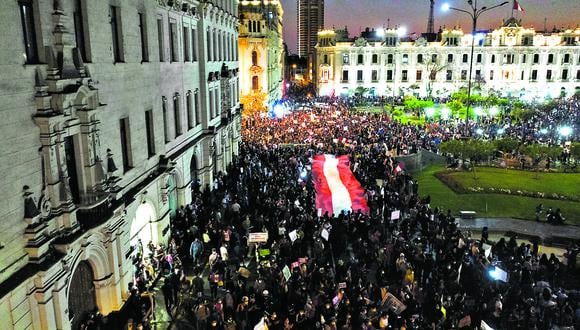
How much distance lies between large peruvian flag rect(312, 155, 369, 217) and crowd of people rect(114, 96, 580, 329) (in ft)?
4.75

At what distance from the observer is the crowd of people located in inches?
586

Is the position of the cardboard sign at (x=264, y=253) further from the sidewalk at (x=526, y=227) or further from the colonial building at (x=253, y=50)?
the colonial building at (x=253, y=50)

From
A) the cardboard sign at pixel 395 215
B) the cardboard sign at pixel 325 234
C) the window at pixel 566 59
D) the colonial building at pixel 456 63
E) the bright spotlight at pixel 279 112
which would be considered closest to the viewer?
the cardboard sign at pixel 325 234

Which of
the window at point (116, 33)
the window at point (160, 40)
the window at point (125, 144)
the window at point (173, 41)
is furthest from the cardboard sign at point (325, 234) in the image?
the window at point (173, 41)

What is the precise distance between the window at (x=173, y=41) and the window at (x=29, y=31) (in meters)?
11.4

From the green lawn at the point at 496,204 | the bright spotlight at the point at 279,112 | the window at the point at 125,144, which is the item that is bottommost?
the green lawn at the point at 496,204

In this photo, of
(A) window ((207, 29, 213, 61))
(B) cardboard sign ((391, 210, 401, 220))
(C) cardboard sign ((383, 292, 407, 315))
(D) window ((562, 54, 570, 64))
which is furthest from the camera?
(D) window ((562, 54, 570, 64))

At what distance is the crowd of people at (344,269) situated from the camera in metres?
14.9

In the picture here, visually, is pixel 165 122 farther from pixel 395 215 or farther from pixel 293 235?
pixel 395 215

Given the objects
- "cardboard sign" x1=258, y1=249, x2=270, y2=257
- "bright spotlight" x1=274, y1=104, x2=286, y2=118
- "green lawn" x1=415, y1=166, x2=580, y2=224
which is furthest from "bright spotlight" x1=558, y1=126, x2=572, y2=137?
"cardboard sign" x1=258, y1=249, x2=270, y2=257

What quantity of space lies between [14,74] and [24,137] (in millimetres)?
1362

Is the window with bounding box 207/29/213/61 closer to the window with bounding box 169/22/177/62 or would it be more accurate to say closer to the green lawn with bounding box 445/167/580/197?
the window with bounding box 169/22/177/62

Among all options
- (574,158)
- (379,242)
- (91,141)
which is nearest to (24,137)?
(91,141)

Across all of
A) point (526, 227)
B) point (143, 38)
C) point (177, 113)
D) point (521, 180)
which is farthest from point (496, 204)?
point (143, 38)
